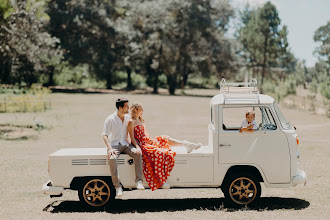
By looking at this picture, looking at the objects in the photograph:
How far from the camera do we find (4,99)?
99.3ft

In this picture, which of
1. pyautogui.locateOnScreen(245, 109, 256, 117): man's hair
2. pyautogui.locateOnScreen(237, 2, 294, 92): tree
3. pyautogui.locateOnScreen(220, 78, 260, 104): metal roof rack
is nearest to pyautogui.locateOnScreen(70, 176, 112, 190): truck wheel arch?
pyautogui.locateOnScreen(220, 78, 260, 104): metal roof rack

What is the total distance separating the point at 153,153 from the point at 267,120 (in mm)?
2149

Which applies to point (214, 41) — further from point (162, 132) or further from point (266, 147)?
point (266, 147)

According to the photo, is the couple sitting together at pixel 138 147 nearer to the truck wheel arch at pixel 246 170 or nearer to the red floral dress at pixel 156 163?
the red floral dress at pixel 156 163

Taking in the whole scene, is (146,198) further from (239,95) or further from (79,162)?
(239,95)

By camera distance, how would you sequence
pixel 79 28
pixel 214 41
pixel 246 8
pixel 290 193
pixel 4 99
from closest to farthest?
pixel 290 193
pixel 4 99
pixel 79 28
pixel 214 41
pixel 246 8

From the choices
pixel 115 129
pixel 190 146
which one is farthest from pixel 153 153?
pixel 115 129

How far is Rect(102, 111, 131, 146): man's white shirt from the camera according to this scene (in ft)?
26.2

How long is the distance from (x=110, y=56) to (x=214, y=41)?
1400 centimetres

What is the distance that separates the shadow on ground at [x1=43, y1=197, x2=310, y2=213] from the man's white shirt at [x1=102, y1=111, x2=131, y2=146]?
1164mm

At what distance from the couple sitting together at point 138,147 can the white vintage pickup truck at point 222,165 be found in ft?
0.51

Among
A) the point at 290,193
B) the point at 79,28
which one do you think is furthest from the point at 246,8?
the point at 290,193

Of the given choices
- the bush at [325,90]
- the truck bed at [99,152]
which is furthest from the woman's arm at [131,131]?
the bush at [325,90]

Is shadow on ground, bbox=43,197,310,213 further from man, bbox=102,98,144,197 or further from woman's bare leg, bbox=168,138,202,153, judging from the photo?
woman's bare leg, bbox=168,138,202,153
